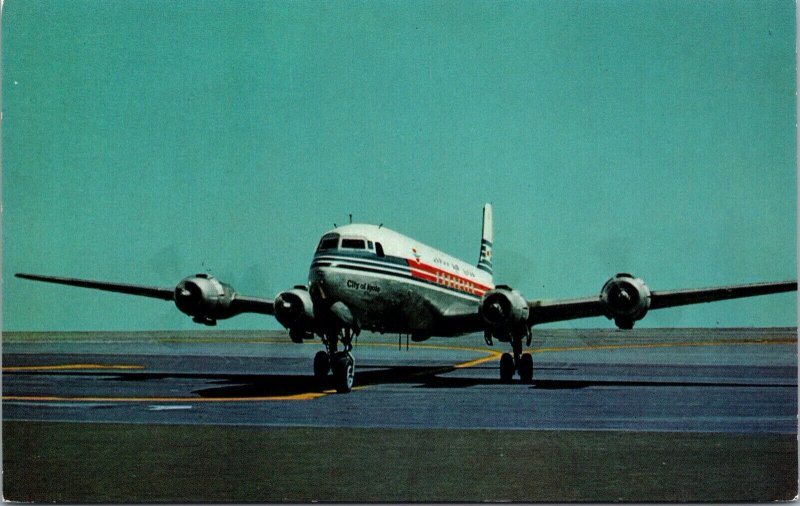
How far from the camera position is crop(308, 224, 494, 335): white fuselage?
24.2 meters

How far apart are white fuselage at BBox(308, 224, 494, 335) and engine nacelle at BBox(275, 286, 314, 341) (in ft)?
6.16

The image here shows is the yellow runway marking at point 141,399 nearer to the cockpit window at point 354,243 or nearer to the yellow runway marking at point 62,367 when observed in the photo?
the cockpit window at point 354,243

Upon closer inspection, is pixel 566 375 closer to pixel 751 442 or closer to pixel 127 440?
pixel 751 442

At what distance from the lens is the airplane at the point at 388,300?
24.4 m

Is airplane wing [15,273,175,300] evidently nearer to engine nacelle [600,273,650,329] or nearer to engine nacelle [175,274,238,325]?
engine nacelle [175,274,238,325]

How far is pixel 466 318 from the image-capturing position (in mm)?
29703

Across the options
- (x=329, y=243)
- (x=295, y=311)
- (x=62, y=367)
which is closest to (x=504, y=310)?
(x=329, y=243)

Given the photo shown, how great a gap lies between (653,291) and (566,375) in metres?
7.12

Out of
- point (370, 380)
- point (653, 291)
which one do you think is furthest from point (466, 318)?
point (653, 291)

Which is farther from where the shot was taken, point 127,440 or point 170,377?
point 170,377

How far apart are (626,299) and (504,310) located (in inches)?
151

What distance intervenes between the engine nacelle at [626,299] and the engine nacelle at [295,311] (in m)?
9.16

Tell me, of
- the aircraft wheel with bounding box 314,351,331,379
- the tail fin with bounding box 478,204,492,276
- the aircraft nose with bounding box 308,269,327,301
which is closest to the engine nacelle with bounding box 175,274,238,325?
the aircraft wheel with bounding box 314,351,331,379

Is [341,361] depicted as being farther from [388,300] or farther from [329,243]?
[329,243]
